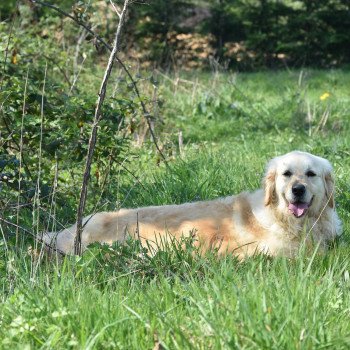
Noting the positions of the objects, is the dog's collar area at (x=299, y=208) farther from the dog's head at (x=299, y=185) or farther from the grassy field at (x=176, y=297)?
the grassy field at (x=176, y=297)

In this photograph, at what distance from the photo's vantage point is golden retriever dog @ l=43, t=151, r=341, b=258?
16.2 ft

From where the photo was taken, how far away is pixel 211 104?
35.4ft

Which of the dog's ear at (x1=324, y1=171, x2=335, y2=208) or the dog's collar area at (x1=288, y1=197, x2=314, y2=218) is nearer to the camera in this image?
the dog's collar area at (x1=288, y1=197, x2=314, y2=218)

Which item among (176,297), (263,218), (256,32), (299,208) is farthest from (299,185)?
(256,32)

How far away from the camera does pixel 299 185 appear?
190 inches

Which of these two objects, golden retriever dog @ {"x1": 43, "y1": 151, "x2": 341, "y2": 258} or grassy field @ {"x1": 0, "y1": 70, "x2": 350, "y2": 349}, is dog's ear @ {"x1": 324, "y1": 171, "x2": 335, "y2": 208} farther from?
grassy field @ {"x1": 0, "y1": 70, "x2": 350, "y2": 349}

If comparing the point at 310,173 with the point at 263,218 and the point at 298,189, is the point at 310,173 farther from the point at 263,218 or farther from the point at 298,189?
the point at 263,218

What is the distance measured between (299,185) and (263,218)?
1.52 feet

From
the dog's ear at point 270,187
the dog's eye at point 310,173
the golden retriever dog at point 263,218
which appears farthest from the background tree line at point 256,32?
the dog's eye at point 310,173


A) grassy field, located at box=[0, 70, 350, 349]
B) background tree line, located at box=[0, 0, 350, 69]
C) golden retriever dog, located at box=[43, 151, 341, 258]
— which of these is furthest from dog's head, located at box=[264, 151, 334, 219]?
background tree line, located at box=[0, 0, 350, 69]

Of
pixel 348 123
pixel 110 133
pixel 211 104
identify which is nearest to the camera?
pixel 110 133

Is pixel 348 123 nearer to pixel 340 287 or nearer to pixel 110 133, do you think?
pixel 110 133

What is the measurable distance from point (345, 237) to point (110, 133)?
2.13 m

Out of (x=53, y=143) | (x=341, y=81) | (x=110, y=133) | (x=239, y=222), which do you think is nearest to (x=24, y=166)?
(x=53, y=143)
